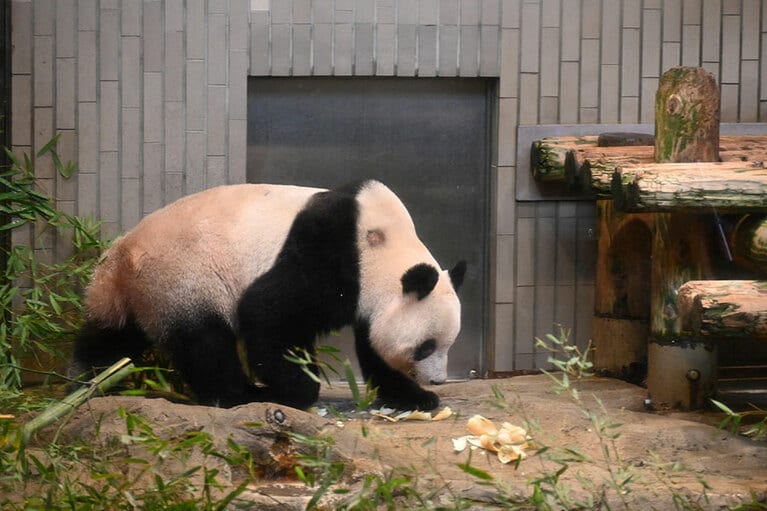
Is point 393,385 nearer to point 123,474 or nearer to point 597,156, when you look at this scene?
point 597,156

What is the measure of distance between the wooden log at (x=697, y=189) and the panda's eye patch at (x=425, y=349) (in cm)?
116

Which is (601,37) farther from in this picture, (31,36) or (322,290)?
(31,36)

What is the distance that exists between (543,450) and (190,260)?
7.30ft

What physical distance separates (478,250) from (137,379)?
2.15m

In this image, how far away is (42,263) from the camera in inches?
244

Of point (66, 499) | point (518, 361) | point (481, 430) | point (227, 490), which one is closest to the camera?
point (66, 499)

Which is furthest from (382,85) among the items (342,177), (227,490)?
(227,490)

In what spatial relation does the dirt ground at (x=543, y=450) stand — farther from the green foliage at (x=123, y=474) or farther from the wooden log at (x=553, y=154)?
the wooden log at (x=553, y=154)

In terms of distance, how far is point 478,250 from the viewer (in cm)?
653

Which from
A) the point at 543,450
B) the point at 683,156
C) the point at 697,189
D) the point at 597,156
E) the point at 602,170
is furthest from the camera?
the point at 597,156

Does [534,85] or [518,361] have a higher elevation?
[534,85]

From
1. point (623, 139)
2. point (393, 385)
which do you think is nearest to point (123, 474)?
point (393, 385)

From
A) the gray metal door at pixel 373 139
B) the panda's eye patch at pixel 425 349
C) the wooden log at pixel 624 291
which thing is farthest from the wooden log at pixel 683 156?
the gray metal door at pixel 373 139

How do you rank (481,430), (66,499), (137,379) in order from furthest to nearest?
(137,379) < (481,430) < (66,499)
